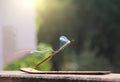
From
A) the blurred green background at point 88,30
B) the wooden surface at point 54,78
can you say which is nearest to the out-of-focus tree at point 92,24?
the blurred green background at point 88,30

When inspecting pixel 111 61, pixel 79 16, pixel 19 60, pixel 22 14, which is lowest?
pixel 111 61

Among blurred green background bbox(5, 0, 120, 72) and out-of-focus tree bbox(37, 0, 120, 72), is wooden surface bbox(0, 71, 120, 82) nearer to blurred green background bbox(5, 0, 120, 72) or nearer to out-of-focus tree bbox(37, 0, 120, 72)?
blurred green background bbox(5, 0, 120, 72)

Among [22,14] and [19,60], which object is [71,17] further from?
[19,60]

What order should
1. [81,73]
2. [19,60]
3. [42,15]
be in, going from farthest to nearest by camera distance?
[42,15]
[19,60]
[81,73]

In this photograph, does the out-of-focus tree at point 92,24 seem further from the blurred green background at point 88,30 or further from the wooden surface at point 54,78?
the wooden surface at point 54,78

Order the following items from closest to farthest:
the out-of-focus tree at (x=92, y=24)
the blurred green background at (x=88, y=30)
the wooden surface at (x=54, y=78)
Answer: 1. the wooden surface at (x=54, y=78)
2. the blurred green background at (x=88, y=30)
3. the out-of-focus tree at (x=92, y=24)

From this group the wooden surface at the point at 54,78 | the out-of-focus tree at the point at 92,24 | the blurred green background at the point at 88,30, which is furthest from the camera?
the out-of-focus tree at the point at 92,24

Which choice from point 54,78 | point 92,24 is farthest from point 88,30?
point 54,78

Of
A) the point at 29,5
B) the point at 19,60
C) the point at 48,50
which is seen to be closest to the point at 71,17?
the point at 29,5
